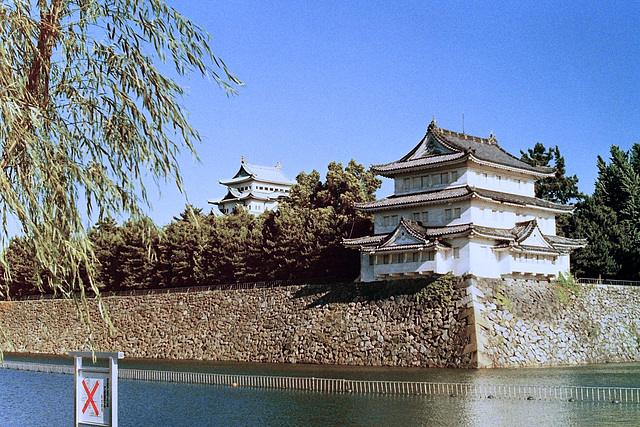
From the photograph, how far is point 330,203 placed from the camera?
51156 millimetres

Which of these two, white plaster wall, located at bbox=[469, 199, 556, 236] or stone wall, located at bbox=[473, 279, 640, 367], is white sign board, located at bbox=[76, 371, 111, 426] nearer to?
stone wall, located at bbox=[473, 279, 640, 367]

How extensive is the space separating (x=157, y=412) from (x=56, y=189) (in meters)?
16.5

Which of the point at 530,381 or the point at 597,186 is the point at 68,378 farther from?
the point at 597,186

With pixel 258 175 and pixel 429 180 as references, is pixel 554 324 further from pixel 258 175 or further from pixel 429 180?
pixel 258 175

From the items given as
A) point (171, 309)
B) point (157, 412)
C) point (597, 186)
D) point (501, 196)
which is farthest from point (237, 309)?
point (597, 186)

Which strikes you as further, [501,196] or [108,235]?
[501,196]

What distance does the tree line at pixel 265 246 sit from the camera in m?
45.4

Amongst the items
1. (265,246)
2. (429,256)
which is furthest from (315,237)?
(429,256)

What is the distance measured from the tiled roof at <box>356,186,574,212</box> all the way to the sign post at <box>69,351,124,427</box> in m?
27.2

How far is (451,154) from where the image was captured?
128 feet

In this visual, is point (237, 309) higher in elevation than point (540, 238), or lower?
lower

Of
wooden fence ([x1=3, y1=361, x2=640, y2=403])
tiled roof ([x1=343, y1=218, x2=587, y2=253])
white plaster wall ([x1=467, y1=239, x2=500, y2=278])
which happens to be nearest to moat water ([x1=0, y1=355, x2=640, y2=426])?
wooden fence ([x1=3, y1=361, x2=640, y2=403])

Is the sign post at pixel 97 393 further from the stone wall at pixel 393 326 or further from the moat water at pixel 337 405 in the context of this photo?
the stone wall at pixel 393 326

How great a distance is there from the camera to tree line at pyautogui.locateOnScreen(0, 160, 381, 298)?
45406mm
